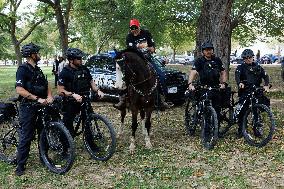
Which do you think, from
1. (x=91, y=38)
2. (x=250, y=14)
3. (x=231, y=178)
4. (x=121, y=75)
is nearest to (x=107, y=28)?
(x=91, y=38)

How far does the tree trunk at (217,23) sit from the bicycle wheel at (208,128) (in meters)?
4.43

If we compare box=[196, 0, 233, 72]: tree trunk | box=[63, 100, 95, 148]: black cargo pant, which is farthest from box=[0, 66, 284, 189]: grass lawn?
box=[196, 0, 233, 72]: tree trunk

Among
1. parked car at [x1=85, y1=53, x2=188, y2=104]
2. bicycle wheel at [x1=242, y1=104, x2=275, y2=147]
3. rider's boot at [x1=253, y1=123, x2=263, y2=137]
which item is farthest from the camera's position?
parked car at [x1=85, y1=53, x2=188, y2=104]

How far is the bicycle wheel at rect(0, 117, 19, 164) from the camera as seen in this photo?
752cm

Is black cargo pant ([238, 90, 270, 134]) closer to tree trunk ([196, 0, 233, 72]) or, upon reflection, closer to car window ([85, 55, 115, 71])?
tree trunk ([196, 0, 233, 72])

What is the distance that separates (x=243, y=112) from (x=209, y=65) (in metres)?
1.32

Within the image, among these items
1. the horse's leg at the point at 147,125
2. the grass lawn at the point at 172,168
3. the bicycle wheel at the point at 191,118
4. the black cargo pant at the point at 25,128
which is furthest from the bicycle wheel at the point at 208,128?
the black cargo pant at the point at 25,128

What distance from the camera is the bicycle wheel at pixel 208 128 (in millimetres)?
8055

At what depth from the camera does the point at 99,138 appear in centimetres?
748

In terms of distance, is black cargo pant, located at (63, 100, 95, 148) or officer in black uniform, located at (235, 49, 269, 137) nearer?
black cargo pant, located at (63, 100, 95, 148)

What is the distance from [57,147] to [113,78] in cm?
807

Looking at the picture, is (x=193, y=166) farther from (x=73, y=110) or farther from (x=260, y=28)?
(x=260, y=28)

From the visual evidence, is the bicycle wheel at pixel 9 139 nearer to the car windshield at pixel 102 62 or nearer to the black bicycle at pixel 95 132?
the black bicycle at pixel 95 132

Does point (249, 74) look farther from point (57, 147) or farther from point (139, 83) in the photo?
point (57, 147)
